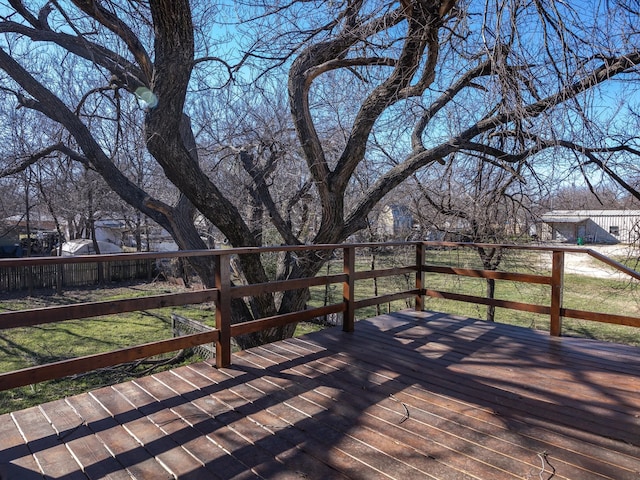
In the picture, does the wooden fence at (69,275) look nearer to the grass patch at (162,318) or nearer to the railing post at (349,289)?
the grass patch at (162,318)

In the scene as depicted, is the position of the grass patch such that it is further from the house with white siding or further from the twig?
the twig

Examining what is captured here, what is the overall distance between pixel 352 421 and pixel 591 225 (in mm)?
14650

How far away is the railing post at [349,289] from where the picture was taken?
3955 millimetres

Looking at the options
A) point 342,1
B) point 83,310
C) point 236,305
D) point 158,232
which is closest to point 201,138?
point 236,305

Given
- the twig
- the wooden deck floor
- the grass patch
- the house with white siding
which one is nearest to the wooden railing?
the wooden deck floor

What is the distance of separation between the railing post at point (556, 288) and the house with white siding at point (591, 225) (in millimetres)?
3059

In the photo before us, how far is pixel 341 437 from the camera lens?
2113 mm

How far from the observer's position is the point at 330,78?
22.2 ft

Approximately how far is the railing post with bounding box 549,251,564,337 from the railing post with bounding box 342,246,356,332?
Answer: 1836 millimetres

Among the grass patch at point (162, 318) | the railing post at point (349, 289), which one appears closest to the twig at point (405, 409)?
the railing post at point (349, 289)

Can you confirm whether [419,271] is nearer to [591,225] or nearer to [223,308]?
[223,308]

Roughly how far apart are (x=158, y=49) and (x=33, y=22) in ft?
9.94

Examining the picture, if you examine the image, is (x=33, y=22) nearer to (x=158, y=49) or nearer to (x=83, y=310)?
(x=158, y=49)

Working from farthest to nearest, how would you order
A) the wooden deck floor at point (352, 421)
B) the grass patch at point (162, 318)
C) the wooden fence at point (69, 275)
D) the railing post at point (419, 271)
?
the wooden fence at point (69, 275) < the grass patch at point (162, 318) < the railing post at point (419, 271) < the wooden deck floor at point (352, 421)
